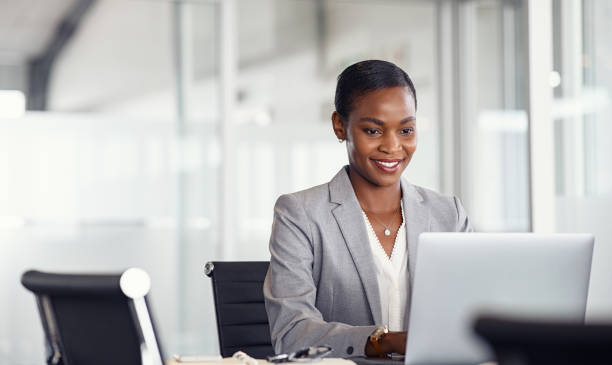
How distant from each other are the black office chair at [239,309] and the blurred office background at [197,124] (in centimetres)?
251

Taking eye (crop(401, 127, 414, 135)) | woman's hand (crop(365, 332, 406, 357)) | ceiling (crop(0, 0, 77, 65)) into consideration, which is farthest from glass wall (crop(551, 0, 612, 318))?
ceiling (crop(0, 0, 77, 65))

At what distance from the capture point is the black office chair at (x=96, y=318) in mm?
1371

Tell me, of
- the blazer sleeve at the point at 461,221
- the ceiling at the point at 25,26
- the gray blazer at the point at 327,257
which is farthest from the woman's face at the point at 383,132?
the ceiling at the point at 25,26

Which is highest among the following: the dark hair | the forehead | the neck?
the dark hair

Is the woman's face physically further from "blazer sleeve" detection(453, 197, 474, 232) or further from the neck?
"blazer sleeve" detection(453, 197, 474, 232)

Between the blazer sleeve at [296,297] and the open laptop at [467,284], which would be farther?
the blazer sleeve at [296,297]

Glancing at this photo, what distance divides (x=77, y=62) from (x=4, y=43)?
423 millimetres

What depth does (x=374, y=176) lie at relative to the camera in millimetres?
2412

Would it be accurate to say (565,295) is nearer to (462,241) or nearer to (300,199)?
(462,241)

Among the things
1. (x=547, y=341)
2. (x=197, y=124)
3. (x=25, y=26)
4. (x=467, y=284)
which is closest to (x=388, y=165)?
(x=467, y=284)

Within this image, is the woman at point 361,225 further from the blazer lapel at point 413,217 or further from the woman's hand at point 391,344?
the woman's hand at point 391,344

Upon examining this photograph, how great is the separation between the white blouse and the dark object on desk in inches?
53.2

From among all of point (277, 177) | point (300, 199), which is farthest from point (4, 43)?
point (300, 199)

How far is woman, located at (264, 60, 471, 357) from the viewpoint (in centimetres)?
230
